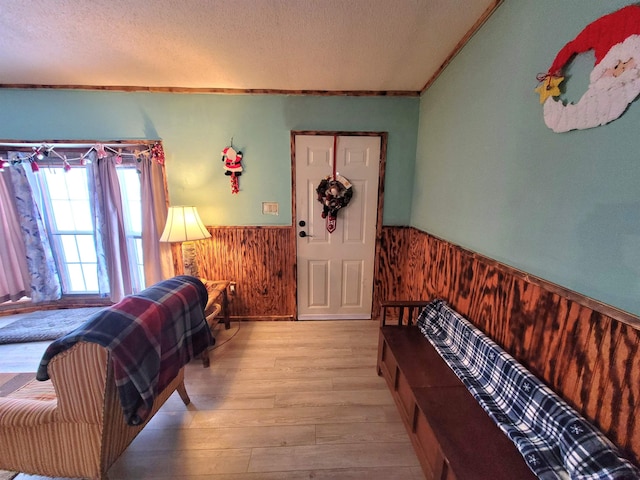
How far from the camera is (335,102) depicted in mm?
2340

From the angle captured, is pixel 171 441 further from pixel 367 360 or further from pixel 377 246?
pixel 377 246

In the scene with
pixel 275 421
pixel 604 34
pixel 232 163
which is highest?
pixel 604 34

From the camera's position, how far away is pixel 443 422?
1.03 metres

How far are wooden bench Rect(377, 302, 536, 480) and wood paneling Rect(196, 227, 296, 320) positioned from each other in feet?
4.42

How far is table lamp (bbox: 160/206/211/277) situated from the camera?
2.16 metres

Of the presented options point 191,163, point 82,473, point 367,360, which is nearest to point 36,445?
point 82,473

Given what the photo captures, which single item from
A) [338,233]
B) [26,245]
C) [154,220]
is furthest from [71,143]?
[338,233]

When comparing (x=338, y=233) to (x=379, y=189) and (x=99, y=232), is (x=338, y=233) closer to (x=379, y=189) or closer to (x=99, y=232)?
(x=379, y=189)

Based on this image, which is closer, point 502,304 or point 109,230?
point 502,304

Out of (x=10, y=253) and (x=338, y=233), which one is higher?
(x=338, y=233)

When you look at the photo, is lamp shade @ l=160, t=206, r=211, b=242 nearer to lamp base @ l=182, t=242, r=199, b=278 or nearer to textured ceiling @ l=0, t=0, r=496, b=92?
lamp base @ l=182, t=242, r=199, b=278

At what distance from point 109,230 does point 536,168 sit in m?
3.62

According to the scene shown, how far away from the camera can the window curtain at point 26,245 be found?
251cm

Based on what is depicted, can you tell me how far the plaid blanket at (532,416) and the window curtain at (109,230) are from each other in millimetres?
3241
